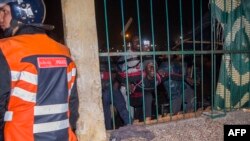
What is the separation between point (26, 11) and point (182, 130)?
256cm

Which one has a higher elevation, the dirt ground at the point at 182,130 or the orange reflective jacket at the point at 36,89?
the orange reflective jacket at the point at 36,89

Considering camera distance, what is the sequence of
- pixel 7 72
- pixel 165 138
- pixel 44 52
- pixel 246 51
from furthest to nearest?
pixel 246 51, pixel 165 138, pixel 44 52, pixel 7 72

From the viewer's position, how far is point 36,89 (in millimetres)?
1985

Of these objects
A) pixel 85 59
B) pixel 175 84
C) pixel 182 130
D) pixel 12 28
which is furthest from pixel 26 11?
pixel 175 84

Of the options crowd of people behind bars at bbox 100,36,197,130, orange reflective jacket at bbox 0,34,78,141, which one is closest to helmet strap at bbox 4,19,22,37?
orange reflective jacket at bbox 0,34,78,141

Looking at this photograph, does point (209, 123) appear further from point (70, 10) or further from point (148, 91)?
point (70, 10)

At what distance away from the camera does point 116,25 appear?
9.24m

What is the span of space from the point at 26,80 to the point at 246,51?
381cm

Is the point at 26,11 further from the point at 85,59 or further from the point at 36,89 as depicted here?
A: the point at 85,59

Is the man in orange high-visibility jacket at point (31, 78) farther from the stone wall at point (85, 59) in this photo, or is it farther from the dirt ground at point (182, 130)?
the dirt ground at point (182, 130)

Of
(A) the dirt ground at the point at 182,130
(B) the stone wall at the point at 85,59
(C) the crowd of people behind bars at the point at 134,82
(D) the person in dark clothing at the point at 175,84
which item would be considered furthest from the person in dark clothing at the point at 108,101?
(B) the stone wall at the point at 85,59

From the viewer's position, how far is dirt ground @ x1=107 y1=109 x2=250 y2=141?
3541 mm

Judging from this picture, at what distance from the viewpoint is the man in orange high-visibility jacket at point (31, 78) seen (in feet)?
6.17

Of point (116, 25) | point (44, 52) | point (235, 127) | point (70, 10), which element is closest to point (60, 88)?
point (44, 52)
